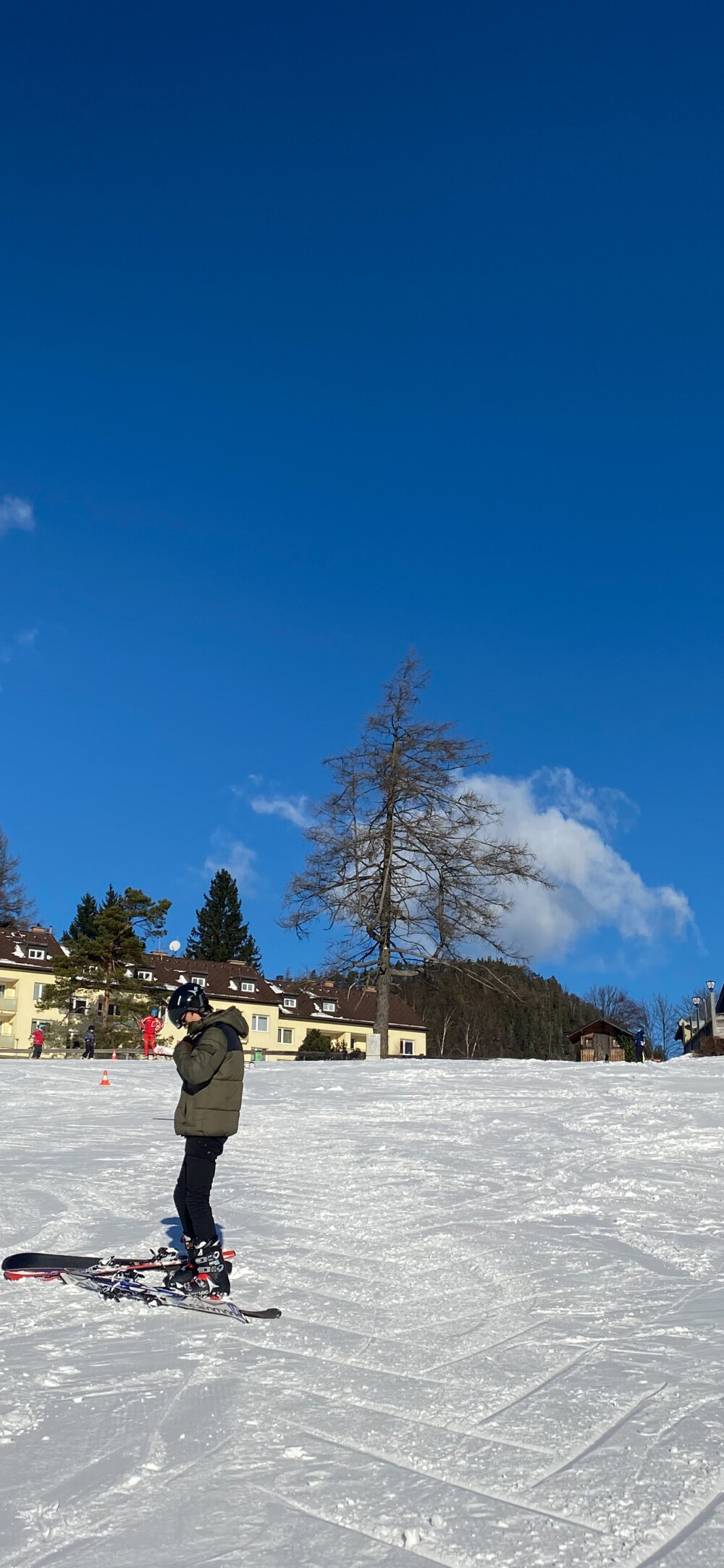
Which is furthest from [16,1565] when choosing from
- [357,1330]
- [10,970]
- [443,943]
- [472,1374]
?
[10,970]

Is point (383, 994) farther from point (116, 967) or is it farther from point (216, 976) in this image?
point (216, 976)

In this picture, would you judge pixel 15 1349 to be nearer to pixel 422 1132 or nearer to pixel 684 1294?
pixel 684 1294

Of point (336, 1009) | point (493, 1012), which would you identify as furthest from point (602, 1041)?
point (493, 1012)

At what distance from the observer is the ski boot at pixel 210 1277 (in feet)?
22.1

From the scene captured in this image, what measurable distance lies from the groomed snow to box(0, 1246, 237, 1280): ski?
197 mm

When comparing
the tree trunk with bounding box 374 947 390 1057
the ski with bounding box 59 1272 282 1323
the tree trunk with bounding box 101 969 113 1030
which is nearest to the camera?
the ski with bounding box 59 1272 282 1323

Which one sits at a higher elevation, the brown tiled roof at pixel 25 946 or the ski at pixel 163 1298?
the brown tiled roof at pixel 25 946

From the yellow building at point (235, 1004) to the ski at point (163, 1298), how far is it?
47577 millimetres

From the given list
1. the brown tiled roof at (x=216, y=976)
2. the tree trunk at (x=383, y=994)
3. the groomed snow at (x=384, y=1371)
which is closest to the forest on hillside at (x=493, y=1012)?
the tree trunk at (x=383, y=994)

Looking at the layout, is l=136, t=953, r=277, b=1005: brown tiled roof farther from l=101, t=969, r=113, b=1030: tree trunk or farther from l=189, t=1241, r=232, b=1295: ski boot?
l=189, t=1241, r=232, b=1295: ski boot

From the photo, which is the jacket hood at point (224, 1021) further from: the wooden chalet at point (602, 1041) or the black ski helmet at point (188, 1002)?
the wooden chalet at point (602, 1041)

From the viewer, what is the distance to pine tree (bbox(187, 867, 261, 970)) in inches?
3511

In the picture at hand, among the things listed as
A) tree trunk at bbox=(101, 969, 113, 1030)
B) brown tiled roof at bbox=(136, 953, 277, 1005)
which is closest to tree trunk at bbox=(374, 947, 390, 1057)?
tree trunk at bbox=(101, 969, 113, 1030)

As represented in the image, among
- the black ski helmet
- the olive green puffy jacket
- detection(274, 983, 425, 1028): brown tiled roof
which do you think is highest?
detection(274, 983, 425, 1028): brown tiled roof
